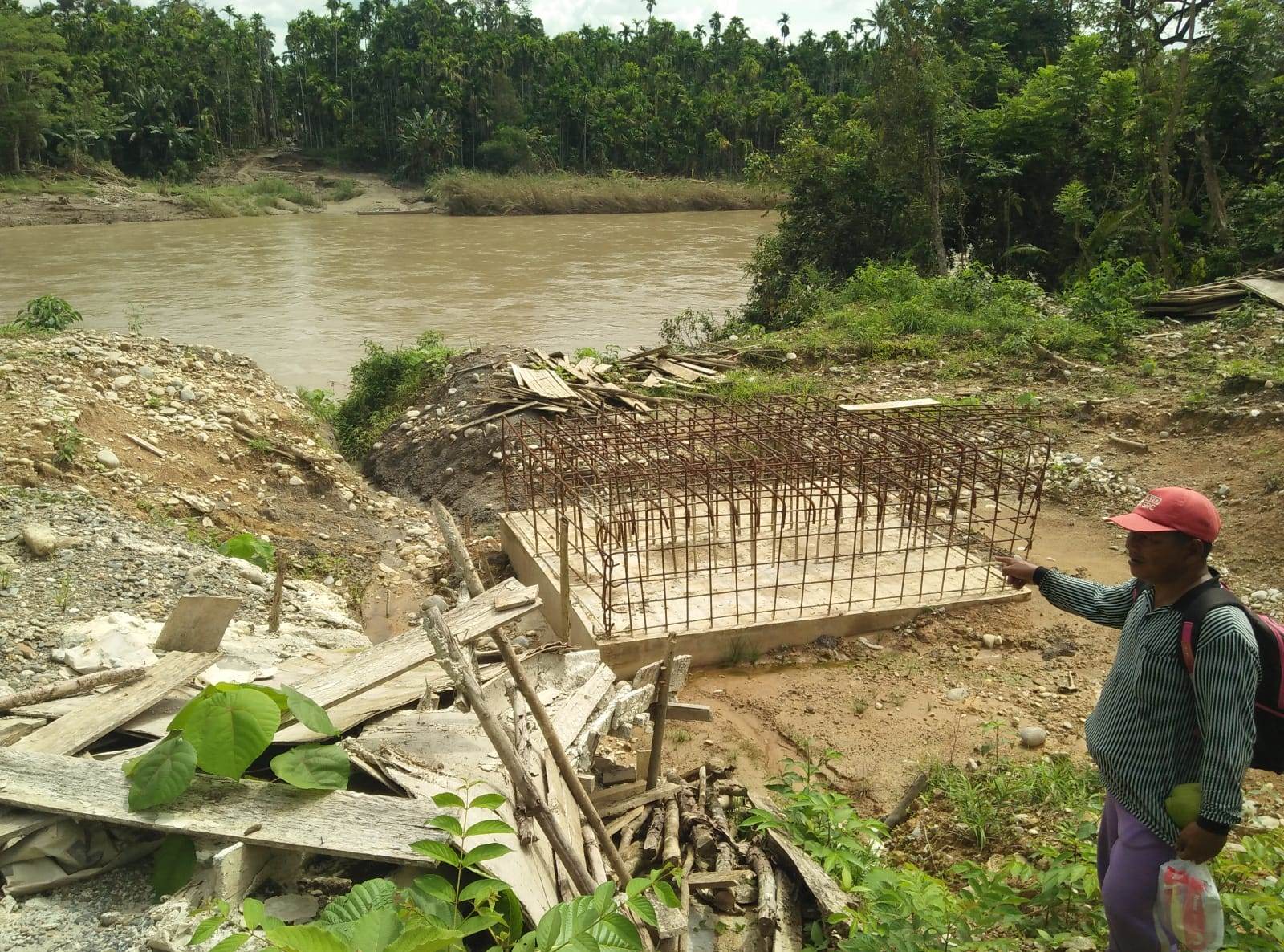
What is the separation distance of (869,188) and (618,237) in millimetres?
16272

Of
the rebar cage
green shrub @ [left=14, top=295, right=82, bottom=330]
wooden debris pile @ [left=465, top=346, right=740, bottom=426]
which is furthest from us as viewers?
green shrub @ [left=14, top=295, right=82, bottom=330]

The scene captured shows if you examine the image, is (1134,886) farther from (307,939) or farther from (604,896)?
(307,939)

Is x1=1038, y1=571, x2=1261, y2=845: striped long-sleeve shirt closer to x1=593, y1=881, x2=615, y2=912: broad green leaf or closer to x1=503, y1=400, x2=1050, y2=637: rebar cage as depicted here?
x1=593, y1=881, x2=615, y2=912: broad green leaf

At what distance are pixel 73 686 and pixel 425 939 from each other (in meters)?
2.18

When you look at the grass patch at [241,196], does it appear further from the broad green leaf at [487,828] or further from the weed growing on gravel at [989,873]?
the broad green leaf at [487,828]

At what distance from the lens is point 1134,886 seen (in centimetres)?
237

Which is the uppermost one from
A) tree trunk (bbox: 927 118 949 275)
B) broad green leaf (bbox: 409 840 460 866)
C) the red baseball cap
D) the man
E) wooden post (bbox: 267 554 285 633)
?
A: tree trunk (bbox: 927 118 949 275)

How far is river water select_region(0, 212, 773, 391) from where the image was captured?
17.5 metres

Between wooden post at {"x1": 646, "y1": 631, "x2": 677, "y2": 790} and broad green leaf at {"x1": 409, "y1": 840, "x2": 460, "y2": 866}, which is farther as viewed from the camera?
wooden post at {"x1": 646, "y1": 631, "x2": 677, "y2": 790}

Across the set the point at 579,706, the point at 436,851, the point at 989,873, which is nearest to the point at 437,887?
the point at 436,851

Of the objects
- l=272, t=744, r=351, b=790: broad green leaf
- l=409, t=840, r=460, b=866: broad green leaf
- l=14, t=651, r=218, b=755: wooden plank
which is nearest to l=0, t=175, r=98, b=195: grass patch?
l=14, t=651, r=218, b=755: wooden plank

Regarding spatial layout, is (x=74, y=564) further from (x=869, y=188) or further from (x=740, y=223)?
(x=740, y=223)

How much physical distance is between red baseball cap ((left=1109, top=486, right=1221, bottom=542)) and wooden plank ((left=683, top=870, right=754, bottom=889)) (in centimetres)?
184

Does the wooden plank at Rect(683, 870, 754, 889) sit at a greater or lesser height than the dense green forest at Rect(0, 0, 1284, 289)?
lesser
